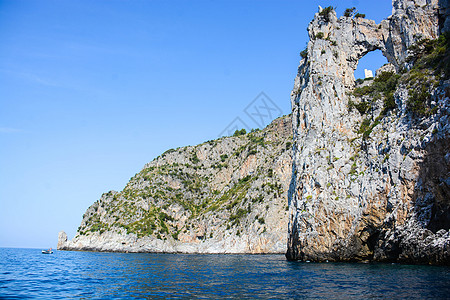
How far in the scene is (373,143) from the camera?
49.2 m

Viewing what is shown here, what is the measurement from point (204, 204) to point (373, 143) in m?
86.2

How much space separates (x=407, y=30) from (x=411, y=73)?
13.9 meters

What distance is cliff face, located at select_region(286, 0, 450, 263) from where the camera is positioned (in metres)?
38.2

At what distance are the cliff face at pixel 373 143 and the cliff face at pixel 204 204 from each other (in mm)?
37785

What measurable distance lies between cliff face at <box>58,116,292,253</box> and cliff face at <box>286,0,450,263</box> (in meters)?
37.8

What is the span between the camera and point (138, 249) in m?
104

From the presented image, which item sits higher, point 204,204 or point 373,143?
point 373,143

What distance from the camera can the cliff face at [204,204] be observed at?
98.9m

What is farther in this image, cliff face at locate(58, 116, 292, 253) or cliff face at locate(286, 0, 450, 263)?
cliff face at locate(58, 116, 292, 253)

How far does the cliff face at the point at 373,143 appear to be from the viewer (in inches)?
1506

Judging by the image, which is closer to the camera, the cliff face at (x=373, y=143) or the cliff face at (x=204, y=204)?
the cliff face at (x=373, y=143)

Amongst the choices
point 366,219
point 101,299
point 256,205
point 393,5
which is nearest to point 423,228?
point 366,219

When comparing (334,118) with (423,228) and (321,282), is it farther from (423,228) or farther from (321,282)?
(321,282)

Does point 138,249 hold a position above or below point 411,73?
below
